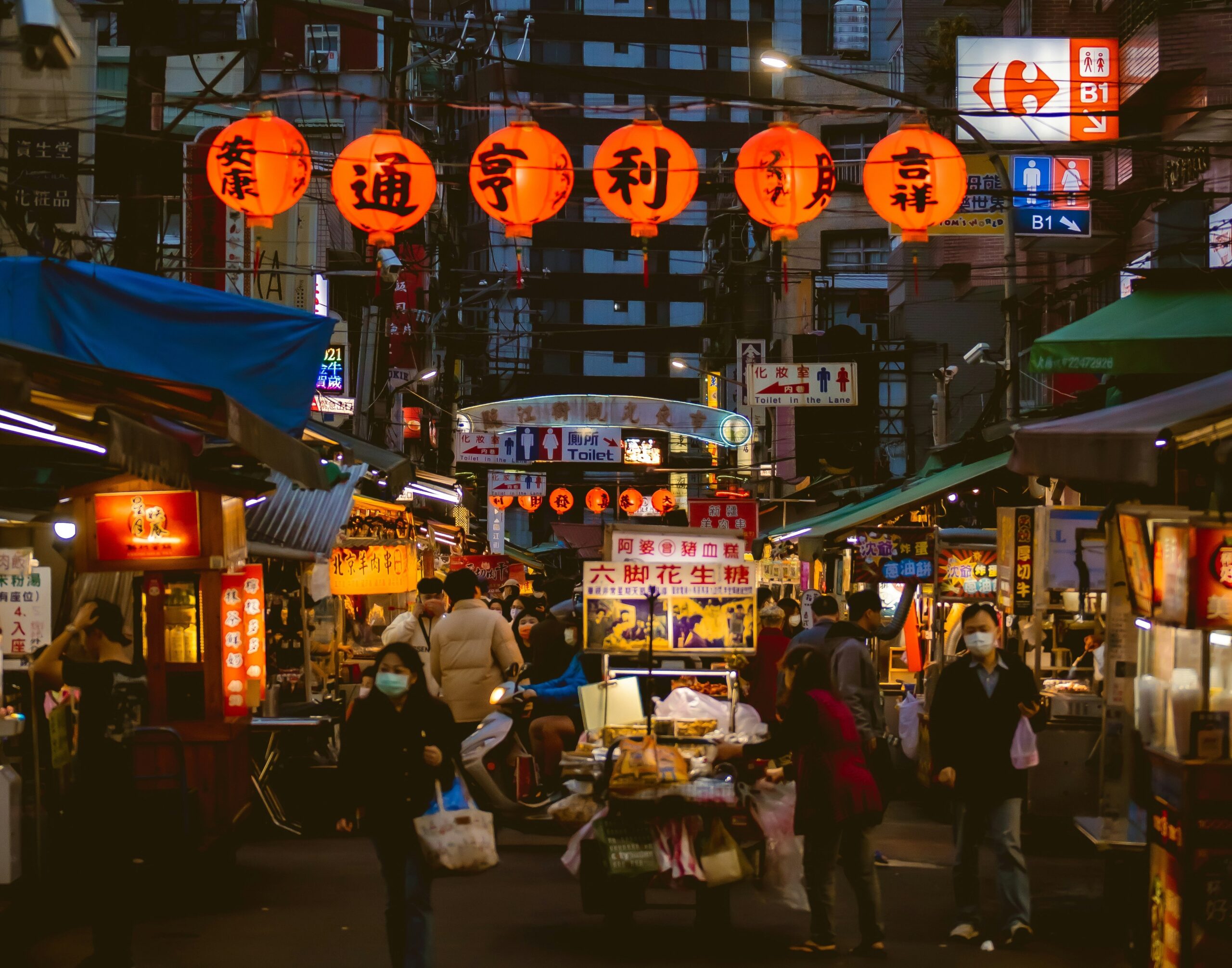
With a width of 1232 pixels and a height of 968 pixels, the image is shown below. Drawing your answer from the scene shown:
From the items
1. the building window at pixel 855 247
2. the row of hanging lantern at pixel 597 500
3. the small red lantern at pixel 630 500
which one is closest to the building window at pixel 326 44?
the row of hanging lantern at pixel 597 500

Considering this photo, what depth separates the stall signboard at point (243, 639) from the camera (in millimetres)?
11945

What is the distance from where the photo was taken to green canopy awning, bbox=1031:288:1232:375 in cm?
1162

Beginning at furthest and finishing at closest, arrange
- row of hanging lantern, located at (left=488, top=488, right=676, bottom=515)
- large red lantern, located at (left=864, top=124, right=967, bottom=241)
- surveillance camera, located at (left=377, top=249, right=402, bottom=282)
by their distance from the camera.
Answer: row of hanging lantern, located at (left=488, top=488, right=676, bottom=515) < surveillance camera, located at (left=377, top=249, right=402, bottom=282) < large red lantern, located at (left=864, top=124, right=967, bottom=241)

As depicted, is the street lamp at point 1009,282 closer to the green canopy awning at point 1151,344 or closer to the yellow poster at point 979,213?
the yellow poster at point 979,213

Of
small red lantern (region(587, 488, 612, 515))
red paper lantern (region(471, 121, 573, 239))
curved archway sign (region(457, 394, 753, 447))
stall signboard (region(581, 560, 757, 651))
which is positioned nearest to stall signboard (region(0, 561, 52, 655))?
stall signboard (region(581, 560, 757, 651))

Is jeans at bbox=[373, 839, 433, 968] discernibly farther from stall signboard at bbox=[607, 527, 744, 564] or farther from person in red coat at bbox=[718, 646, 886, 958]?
stall signboard at bbox=[607, 527, 744, 564]

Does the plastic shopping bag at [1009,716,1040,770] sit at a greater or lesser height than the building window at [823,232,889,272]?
lesser

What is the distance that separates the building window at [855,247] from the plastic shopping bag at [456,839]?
139 ft

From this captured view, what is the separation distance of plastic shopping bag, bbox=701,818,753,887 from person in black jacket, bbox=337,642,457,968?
6.81 ft

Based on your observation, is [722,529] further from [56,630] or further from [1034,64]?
[1034,64]

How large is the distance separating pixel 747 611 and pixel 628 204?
148 inches

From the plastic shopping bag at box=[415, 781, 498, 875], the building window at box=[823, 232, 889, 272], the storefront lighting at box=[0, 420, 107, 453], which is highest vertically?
the building window at box=[823, 232, 889, 272]

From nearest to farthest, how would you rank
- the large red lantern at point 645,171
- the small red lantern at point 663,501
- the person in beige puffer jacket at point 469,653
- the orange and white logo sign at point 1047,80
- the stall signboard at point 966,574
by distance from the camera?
the large red lantern at point 645,171 → the person in beige puffer jacket at point 469,653 → the stall signboard at point 966,574 → the orange and white logo sign at point 1047,80 → the small red lantern at point 663,501

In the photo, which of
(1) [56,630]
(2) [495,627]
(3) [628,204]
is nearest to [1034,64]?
(3) [628,204]
